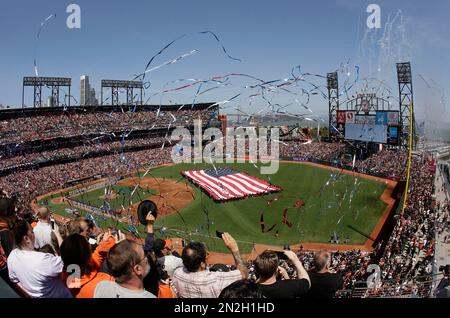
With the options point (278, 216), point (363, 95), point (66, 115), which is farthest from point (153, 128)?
point (278, 216)

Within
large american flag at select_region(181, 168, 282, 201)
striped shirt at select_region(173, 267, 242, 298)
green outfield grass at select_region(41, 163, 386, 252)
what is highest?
striped shirt at select_region(173, 267, 242, 298)

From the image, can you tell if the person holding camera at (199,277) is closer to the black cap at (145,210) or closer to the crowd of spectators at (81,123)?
the black cap at (145,210)

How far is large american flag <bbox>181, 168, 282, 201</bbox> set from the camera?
98.0 ft

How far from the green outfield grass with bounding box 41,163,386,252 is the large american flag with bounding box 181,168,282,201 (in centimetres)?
80

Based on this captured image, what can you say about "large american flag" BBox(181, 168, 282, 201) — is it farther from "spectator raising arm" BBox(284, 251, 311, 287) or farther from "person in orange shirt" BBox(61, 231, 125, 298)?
"person in orange shirt" BBox(61, 231, 125, 298)

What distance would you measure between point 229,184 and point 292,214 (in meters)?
9.07

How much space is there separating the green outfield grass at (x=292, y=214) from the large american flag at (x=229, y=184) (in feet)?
2.62

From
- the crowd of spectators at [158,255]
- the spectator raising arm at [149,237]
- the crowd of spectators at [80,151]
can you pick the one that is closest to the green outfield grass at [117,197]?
the crowd of spectators at [80,151]

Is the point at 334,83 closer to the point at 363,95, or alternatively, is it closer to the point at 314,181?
the point at 363,95

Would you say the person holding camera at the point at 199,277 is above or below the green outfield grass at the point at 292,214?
above

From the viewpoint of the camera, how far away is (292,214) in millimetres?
24922

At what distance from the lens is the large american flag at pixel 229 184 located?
98.0ft

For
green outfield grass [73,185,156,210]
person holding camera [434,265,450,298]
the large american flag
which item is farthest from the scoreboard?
person holding camera [434,265,450,298]
